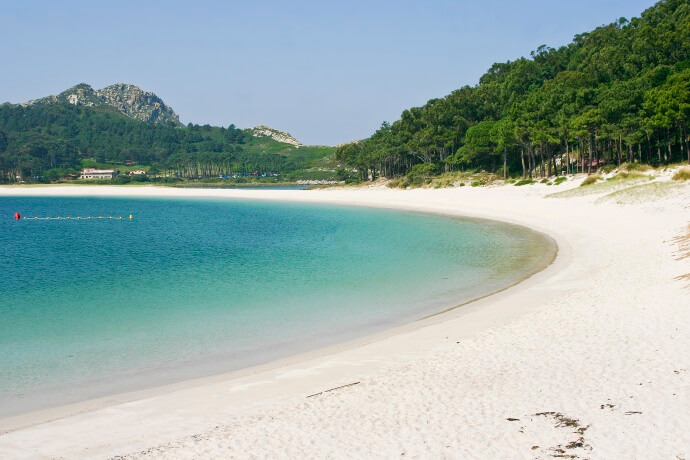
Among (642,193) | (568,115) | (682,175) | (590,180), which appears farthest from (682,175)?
(568,115)

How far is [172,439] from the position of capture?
29.2 ft

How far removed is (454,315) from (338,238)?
24534 mm

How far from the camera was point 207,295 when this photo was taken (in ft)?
71.2

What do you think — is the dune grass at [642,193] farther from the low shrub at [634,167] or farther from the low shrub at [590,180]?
the low shrub at [634,167]

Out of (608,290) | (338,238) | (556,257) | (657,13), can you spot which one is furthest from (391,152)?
(608,290)

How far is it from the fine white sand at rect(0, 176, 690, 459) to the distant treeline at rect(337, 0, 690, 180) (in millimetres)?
48085

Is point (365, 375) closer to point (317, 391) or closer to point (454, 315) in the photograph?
point (317, 391)

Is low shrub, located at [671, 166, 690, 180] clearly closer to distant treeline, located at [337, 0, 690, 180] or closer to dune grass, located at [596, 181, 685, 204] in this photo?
dune grass, located at [596, 181, 685, 204]

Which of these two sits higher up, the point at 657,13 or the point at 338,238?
the point at 657,13

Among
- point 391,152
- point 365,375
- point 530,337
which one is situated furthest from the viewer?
point 391,152

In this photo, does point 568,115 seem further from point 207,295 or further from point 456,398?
point 456,398

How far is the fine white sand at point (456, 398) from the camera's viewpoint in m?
8.15

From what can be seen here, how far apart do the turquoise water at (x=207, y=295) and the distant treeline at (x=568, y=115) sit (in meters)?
26.2

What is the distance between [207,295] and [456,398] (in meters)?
13.8
